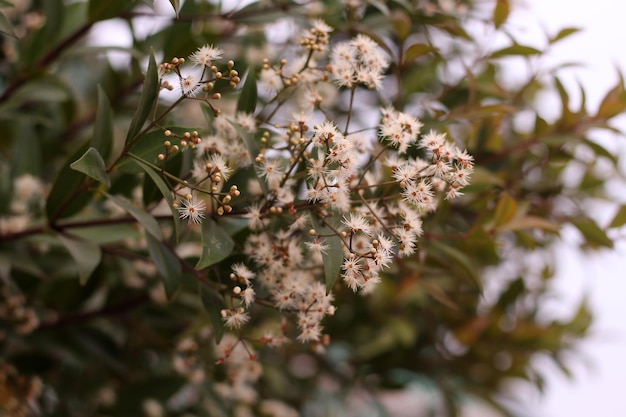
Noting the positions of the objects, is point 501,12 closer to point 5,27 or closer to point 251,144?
point 251,144

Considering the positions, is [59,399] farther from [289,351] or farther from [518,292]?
[518,292]

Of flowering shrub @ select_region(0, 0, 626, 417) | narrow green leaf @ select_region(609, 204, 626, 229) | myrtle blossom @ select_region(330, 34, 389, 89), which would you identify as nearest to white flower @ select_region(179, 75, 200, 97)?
flowering shrub @ select_region(0, 0, 626, 417)

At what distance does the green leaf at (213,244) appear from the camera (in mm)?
441

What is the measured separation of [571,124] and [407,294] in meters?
0.34

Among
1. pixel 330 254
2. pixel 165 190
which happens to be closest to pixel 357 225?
pixel 330 254

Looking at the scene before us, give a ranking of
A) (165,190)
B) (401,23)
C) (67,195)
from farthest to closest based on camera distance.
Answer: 1. (401,23)
2. (67,195)
3. (165,190)

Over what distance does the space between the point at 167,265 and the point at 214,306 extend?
0.18 ft

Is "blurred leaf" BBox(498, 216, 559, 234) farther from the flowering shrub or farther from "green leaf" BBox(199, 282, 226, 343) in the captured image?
"green leaf" BBox(199, 282, 226, 343)

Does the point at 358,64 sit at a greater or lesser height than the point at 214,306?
greater

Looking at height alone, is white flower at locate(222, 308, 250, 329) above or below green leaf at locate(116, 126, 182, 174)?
below

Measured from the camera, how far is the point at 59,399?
0.81 metres

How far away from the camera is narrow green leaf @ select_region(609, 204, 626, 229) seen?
0.73 meters

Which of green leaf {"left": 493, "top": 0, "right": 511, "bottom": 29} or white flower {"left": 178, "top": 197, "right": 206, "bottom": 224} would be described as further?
green leaf {"left": 493, "top": 0, "right": 511, "bottom": 29}

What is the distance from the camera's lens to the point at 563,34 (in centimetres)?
74
